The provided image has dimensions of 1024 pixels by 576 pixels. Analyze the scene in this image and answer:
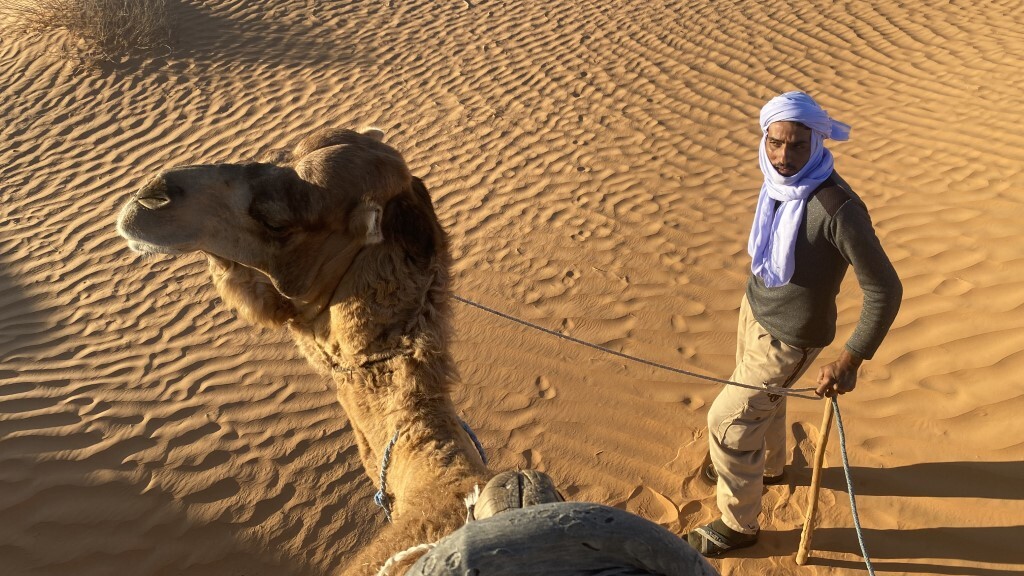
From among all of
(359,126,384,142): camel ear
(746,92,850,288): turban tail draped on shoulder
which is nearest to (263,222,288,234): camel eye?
(359,126,384,142): camel ear

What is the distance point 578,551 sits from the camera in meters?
1.08

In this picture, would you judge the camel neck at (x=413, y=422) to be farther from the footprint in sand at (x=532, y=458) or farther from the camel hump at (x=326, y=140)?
the footprint in sand at (x=532, y=458)

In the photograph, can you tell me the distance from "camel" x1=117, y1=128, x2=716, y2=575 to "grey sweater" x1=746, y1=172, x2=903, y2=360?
156 cm

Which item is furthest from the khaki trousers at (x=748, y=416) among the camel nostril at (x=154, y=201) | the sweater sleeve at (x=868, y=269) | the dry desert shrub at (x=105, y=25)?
the dry desert shrub at (x=105, y=25)

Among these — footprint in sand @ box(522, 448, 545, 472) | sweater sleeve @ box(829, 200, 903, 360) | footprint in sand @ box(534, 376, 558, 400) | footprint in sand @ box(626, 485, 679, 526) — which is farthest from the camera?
footprint in sand @ box(534, 376, 558, 400)

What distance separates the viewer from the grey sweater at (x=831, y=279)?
2547 millimetres

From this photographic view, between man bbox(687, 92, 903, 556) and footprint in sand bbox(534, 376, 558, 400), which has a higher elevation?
man bbox(687, 92, 903, 556)

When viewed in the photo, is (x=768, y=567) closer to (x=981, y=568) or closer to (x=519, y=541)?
(x=981, y=568)

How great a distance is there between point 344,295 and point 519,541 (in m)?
1.12

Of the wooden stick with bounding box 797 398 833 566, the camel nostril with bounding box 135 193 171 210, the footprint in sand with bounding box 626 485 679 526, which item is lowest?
the footprint in sand with bounding box 626 485 679 526

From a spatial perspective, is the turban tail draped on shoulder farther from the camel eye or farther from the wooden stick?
the camel eye

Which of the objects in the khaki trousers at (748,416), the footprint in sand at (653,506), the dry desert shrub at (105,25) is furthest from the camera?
the dry desert shrub at (105,25)

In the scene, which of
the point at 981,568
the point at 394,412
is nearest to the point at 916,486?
the point at 981,568

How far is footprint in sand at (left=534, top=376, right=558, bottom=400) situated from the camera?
493 cm
